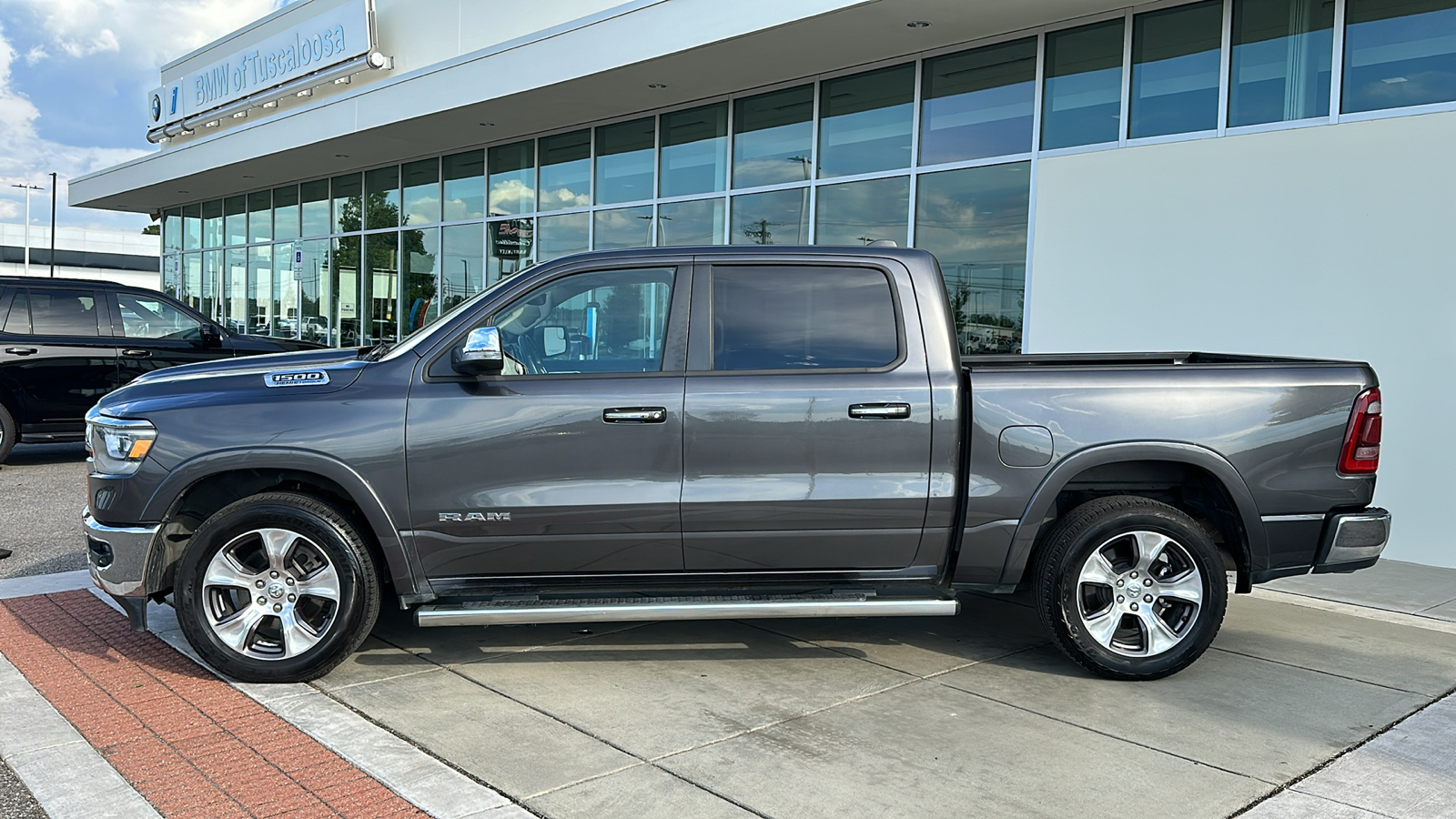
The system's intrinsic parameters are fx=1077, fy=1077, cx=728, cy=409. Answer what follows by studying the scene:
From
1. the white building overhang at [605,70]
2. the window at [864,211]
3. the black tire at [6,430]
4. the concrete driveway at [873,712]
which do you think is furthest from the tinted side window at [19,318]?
the window at [864,211]

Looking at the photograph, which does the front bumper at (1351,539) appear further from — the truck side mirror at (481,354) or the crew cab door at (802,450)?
the truck side mirror at (481,354)

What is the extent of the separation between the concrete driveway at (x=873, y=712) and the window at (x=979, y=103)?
224 inches

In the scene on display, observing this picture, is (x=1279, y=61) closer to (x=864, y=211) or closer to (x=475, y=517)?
(x=864, y=211)

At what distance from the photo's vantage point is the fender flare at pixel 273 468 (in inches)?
183

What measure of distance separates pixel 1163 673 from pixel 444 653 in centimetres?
335

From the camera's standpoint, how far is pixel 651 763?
12.7 ft

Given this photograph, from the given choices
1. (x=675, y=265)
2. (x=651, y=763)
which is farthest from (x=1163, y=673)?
(x=675, y=265)

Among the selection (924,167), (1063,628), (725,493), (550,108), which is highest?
(550,108)

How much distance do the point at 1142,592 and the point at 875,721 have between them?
1.45 m

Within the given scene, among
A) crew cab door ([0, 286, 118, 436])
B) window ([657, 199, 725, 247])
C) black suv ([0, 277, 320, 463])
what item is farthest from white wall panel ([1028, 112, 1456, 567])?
crew cab door ([0, 286, 118, 436])

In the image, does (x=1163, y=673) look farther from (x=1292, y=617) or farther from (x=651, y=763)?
(x=651, y=763)

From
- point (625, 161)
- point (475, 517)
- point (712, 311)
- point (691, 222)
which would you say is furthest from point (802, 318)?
point (625, 161)

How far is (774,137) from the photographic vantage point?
12.4 meters

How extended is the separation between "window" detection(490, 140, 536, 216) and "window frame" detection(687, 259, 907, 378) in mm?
11348
